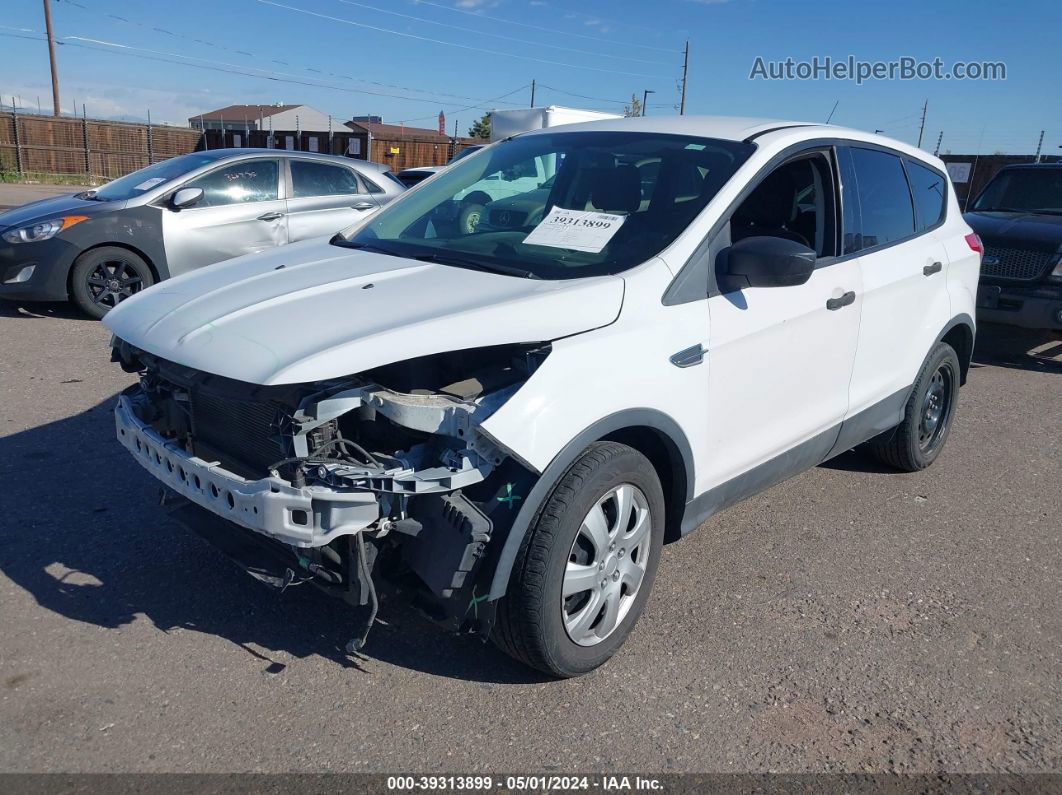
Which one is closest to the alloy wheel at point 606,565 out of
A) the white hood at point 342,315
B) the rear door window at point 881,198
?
the white hood at point 342,315

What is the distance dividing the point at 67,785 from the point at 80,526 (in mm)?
1794

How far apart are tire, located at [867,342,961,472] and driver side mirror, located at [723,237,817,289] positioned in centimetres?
205

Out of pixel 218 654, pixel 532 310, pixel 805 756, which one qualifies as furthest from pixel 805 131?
pixel 218 654

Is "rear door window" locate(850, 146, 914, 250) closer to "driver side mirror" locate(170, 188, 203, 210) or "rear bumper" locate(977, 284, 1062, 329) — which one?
"rear bumper" locate(977, 284, 1062, 329)

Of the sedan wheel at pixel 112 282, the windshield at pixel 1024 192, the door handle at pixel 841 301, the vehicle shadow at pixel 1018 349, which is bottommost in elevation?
the vehicle shadow at pixel 1018 349

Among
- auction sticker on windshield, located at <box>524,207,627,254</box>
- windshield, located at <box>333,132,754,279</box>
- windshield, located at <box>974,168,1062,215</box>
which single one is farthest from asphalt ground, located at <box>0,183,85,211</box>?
auction sticker on windshield, located at <box>524,207,627,254</box>

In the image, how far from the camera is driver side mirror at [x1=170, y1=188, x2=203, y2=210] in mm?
8141

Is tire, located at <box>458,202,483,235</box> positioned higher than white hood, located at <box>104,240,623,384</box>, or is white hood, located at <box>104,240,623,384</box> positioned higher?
tire, located at <box>458,202,483,235</box>

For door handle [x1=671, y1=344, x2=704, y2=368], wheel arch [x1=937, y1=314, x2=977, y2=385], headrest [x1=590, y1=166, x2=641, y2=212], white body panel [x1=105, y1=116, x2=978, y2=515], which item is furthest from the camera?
wheel arch [x1=937, y1=314, x2=977, y2=385]

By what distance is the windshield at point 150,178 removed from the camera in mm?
8359

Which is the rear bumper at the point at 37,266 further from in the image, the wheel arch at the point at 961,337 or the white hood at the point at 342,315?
the wheel arch at the point at 961,337

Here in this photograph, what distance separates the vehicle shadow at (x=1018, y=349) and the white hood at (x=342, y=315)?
718cm

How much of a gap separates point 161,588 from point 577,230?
2.24 metres

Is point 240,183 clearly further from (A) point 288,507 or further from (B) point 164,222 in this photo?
(A) point 288,507
